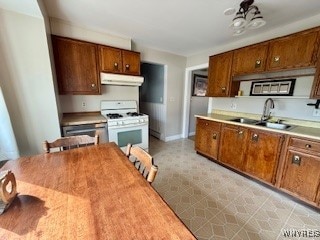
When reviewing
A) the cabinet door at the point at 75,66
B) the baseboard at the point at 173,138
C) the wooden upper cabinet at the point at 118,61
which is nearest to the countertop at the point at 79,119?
the cabinet door at the point at 75,66

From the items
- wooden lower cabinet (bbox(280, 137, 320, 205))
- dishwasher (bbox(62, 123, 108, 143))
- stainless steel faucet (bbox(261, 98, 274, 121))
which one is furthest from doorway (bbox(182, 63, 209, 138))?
wooden lower cabinet (bbox(280, 137, 320, 205))

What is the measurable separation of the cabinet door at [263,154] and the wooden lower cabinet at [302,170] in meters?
0.11

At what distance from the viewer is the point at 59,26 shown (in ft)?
7.44

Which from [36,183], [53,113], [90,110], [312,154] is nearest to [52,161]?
[36,183]

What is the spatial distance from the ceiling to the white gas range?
4.37 ft

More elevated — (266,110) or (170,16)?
(170,16)

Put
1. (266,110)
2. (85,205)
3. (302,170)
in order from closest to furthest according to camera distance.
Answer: (85,205) → (302,170) → (266,110)

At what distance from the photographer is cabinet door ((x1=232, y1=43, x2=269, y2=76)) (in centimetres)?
216

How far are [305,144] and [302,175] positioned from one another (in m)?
0.37

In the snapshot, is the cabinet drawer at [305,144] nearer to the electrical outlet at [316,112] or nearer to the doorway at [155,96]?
the electrical outlet at [316,112]

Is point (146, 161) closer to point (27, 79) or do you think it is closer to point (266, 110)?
point (27, 79)

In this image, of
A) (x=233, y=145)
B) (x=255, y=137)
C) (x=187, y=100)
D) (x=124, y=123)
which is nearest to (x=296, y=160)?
(x=255, y=137)

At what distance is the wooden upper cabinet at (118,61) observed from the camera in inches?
98.4

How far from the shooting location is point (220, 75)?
9.09 ft
